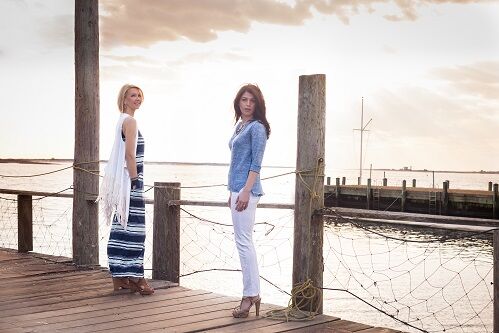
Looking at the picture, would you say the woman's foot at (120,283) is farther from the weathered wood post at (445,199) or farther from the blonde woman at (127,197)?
the weathered wood post at (445,199)

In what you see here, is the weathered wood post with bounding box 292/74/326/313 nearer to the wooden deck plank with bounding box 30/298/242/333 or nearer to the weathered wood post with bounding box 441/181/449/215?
the wooden deck plank with bounding box 30/298/242/333

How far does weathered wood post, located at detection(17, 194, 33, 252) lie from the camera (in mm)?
7629

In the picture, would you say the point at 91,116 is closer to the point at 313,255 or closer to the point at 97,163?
the point at 97,163

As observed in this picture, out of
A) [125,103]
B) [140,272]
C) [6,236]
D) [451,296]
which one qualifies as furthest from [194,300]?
[6,236]

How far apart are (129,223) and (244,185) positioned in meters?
1.38

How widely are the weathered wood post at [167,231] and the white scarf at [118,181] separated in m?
0.60

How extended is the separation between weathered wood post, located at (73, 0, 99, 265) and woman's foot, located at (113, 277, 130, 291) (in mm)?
1313

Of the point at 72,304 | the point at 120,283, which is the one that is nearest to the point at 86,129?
the point at 120,283

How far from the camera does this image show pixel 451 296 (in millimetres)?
16422

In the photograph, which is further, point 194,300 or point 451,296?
point 451,296

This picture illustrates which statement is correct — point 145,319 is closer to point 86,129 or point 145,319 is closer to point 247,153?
point 247,153

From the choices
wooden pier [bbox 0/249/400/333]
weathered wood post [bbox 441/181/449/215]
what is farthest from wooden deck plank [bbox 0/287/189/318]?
weathered wood post [bbox 441/181/449/215]

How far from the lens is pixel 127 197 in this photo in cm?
511

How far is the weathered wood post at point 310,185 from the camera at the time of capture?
4.57 metres
